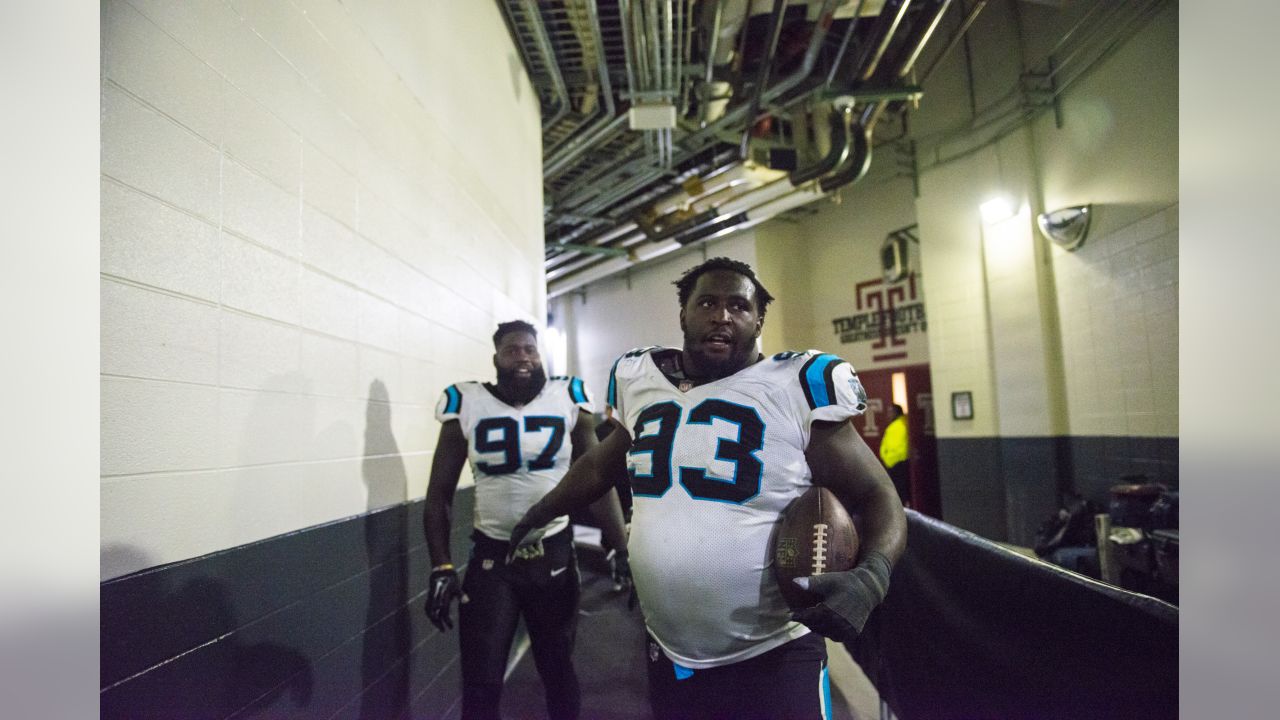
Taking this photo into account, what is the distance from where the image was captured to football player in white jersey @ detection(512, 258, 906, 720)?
5.41 ft

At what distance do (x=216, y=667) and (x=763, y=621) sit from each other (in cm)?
140

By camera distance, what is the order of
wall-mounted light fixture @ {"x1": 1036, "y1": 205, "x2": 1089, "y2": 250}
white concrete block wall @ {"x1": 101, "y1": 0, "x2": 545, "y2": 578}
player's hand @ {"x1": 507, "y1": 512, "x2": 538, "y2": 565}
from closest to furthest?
white concrete block wall @ {"x1": 101, "y1": 0, "x2": 545, "y2": 578}
player's hand @ {"x1": 507, "y1": 512, "x2": 538, "y2": 565}
wall-mounted light fixture @ {"x1": 1036, "y1": 205, "x2": 1089, "y2": 250}

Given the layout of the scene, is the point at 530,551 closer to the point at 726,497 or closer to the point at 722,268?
the point at 726,497

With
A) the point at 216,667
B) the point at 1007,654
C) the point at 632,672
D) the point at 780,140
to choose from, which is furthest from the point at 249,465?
the point at 780,140

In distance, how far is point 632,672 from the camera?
4.11m

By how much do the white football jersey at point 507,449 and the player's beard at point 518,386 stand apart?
0.11 feet

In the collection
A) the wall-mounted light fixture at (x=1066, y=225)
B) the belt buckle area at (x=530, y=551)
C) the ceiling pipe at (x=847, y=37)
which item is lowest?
the belt buckle area at (x=530, y=551)

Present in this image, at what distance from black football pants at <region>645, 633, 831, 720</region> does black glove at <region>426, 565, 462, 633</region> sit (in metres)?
1.21

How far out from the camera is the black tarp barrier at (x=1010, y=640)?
5.27 ft

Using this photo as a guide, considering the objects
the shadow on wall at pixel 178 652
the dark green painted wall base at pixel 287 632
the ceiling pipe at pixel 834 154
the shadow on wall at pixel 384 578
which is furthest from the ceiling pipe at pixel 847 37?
the shadow on wall at pixel 178 652

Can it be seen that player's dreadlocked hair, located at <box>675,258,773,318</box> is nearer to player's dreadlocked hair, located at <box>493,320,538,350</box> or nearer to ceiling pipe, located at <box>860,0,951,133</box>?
player's dreadlocked hair, located at <box>493,320,538,350</box>

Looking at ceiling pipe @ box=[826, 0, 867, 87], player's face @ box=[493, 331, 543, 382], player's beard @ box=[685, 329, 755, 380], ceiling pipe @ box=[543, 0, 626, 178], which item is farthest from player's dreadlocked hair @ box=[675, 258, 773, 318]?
ceiling pipe @ box=[826, 0, 867, 87]

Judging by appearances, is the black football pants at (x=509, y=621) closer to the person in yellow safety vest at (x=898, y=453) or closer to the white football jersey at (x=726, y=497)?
the white football jersey at (x=726, y=497)
